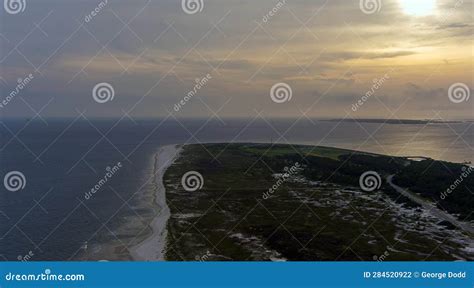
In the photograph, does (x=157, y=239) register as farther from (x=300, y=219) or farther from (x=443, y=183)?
(x=443, y=183)

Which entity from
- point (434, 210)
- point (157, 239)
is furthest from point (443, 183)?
point (157, 239)

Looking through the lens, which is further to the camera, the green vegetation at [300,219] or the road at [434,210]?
the road at [434,210]

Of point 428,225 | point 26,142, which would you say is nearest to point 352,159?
point 428,225

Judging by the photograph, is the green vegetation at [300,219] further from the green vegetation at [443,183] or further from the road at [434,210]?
the green vegetation at [443,183]

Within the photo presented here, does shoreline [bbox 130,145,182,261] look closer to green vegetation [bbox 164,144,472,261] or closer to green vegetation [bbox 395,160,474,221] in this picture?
green vegetation [bbox 164,144,472,261]

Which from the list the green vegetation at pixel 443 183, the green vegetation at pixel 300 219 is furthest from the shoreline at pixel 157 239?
the green vegetation at pixel 443 183

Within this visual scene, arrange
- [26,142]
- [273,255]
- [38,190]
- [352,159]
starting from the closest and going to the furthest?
[273,255] < [38,190] < [352,159] < [26,142]

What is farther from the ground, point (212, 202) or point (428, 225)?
point (428, 225)

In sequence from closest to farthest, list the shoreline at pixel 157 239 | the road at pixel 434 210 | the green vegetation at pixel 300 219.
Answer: the shoreline at pixel 157 239
the green vegetation at pixel 300 219
the road at pixel 434 210

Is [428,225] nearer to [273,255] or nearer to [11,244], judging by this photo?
[273,255]

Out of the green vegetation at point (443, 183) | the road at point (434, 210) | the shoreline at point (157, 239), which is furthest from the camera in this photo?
the green vegetation at point (443, 183)

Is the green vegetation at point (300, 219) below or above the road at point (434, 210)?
below
